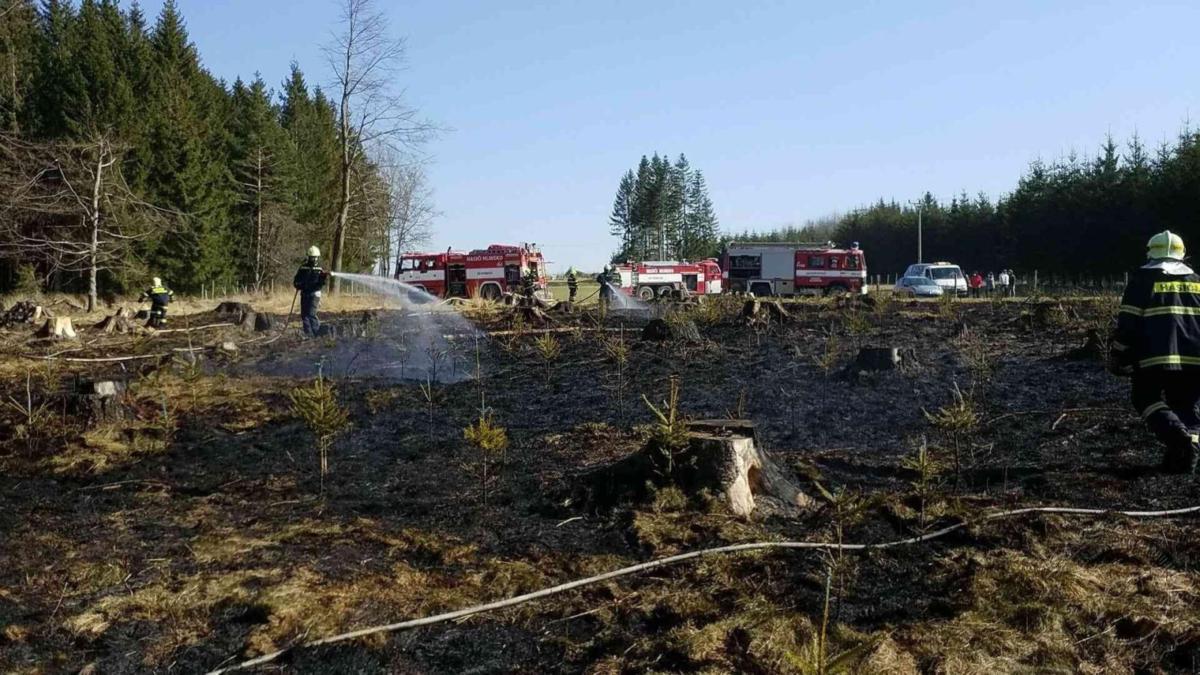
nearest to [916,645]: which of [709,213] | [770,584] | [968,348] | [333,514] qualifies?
[770,584]

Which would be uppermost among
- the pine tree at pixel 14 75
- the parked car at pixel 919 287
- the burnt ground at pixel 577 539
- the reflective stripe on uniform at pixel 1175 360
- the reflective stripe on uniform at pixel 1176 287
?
the pine tree at pixel 14 75

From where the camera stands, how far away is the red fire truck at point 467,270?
3112cm

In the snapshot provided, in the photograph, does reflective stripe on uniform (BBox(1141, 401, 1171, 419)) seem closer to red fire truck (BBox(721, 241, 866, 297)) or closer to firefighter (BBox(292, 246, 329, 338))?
firefighter (BBox(292, 246, 329, 338))

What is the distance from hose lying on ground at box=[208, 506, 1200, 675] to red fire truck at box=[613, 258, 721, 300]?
30792 mm

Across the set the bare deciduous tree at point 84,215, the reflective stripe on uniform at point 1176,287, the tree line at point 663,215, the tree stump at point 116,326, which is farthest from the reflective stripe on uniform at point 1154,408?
the tree line at point 663,215

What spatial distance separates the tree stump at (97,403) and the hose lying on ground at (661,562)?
512cm

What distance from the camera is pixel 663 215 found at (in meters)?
86.5

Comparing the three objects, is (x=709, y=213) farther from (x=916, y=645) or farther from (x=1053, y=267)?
(x=916, y=645)

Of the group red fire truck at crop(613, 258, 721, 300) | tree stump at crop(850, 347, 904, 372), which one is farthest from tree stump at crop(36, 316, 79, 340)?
red fire truck at crop(613, 258, 721, 300)

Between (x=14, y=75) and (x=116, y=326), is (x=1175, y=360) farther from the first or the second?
(x=14, y=75)

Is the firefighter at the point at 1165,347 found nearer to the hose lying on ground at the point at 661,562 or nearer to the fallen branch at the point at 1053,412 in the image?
the hose lying on ground at the point at 661,562

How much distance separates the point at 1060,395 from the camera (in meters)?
7.55

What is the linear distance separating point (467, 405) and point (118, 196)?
23.9 m

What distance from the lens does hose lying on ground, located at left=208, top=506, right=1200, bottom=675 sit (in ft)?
10.0
